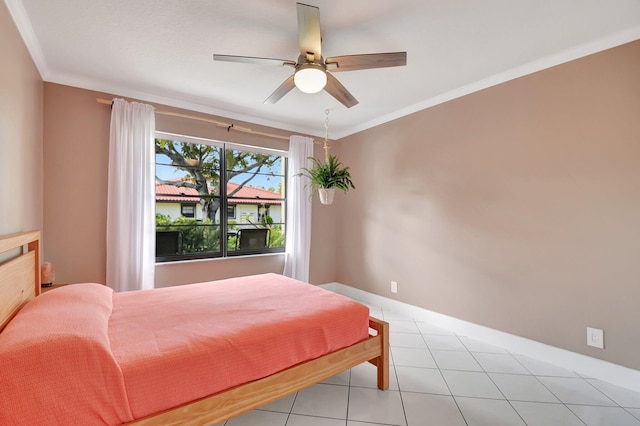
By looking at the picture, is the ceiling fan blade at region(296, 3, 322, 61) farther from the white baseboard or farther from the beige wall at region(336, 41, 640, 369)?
the white baseboard

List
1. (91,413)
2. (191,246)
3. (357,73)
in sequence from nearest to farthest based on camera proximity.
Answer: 1. (91,413)
2. (357,73)
3. (191,246)

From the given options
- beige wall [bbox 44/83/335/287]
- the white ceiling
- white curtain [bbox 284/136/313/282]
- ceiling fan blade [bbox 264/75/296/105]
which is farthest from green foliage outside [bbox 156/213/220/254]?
ceiling fan blade [bbox 264/75/296/105]

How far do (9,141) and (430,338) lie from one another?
365cm

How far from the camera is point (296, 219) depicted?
12.6 ft

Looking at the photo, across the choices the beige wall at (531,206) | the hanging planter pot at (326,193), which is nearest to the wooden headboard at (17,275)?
the hanging planter pot at (326,193)

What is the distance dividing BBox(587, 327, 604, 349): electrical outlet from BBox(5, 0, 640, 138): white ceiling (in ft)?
6.93

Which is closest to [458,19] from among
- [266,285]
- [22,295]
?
[266,285]

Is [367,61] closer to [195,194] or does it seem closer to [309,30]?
[309,30]

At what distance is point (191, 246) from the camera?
3328mm

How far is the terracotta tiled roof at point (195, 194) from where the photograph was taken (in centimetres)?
317

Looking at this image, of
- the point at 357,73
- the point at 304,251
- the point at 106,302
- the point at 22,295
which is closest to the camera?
the point at 22,295

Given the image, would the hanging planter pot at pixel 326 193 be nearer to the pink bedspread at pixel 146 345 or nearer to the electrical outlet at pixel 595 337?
the pink bedspread at pixel 146 345

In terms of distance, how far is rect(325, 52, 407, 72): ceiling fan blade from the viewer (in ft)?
5.57

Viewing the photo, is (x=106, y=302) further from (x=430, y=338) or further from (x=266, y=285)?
(x=430, y=338)
